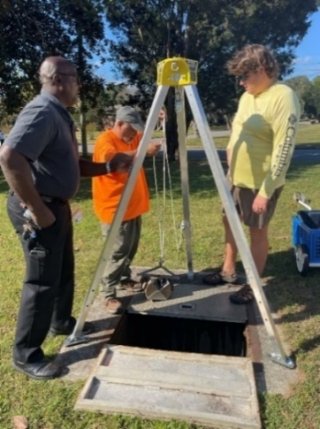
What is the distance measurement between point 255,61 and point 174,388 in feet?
7.11

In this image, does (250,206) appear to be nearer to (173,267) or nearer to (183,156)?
(183,156)

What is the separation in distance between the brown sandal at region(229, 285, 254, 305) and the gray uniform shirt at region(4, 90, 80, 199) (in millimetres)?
1649

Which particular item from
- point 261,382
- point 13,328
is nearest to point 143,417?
point 261,382

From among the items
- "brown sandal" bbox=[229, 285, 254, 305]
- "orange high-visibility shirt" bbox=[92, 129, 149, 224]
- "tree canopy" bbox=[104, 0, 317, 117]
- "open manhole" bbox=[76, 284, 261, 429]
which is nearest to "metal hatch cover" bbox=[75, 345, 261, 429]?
"open manhole" bbox=[76, 284, 261, 429]

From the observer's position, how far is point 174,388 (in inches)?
103

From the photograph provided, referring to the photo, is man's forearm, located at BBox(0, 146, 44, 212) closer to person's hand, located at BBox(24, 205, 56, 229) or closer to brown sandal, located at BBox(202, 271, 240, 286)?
person's hand, located at BBox(24, 205, 56, 229)

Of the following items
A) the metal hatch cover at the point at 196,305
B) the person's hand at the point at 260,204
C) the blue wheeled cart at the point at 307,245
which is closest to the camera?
the person's hand at the point at 260,204

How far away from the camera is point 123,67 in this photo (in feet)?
59.7

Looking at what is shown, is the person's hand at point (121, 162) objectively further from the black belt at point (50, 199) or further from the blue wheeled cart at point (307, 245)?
the blue wheeled cart at point (307, 245)

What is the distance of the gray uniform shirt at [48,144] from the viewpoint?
2350mm

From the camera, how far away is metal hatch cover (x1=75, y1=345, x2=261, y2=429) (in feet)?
7.96

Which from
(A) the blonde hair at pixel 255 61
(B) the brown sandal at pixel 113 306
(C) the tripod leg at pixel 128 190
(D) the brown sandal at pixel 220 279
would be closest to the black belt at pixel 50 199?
(C) the tripod leg at pixel 128 190

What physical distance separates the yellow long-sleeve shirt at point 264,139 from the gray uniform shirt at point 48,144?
4.20 ft

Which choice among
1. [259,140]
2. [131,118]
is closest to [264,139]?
[259,140]
